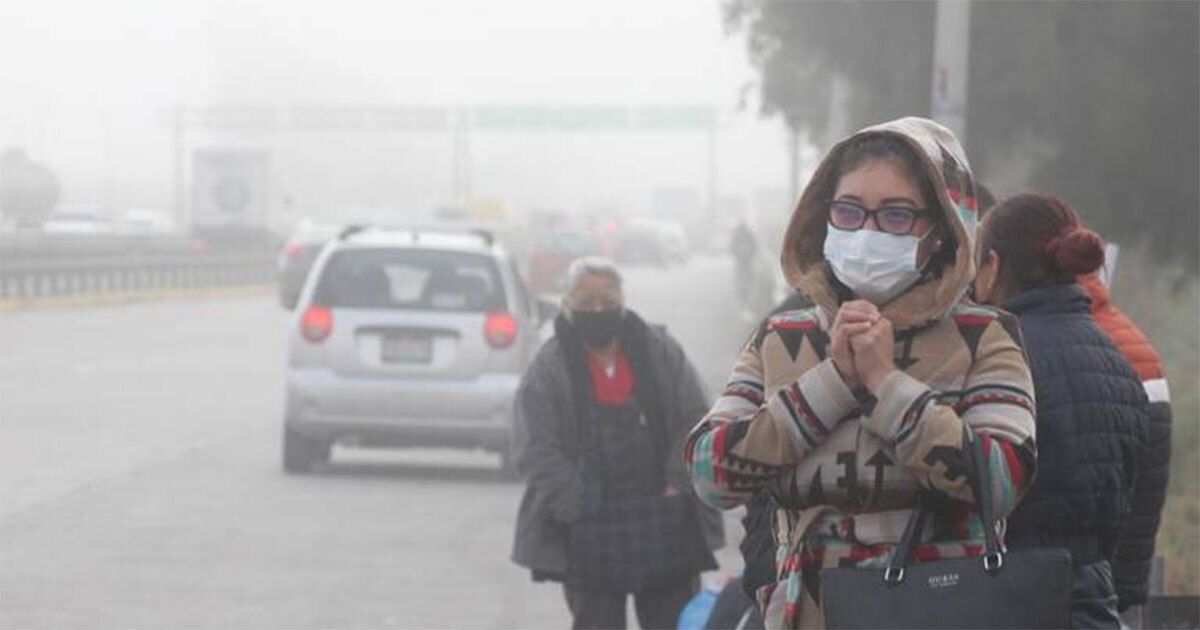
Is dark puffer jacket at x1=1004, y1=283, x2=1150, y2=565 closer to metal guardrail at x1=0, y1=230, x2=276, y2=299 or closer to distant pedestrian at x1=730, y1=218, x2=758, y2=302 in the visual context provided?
metal guardrail at x1=0, y1=230, x2=276, y2=299

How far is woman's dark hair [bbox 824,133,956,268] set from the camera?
4.38m

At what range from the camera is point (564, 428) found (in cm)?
816

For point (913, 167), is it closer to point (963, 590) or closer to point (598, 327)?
point (963, 590)

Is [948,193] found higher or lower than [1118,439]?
higher

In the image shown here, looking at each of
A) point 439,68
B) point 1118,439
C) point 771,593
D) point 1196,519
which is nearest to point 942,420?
point 771,593

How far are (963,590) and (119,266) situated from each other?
3931 centimetres

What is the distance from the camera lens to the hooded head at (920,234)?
4.32 metres

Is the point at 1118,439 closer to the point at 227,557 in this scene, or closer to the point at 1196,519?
the point at 227,557

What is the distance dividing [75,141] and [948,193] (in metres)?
97.9

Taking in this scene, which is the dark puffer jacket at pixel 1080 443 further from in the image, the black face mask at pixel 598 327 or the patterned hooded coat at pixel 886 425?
the black face mask at pixel 598 327

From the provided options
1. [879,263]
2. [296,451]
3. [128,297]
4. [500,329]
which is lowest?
[128,297]

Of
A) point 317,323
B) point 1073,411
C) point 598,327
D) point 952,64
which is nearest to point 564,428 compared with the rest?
point 598,327

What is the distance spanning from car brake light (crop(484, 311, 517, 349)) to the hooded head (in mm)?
12498

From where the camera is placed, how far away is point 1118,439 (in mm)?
5059
